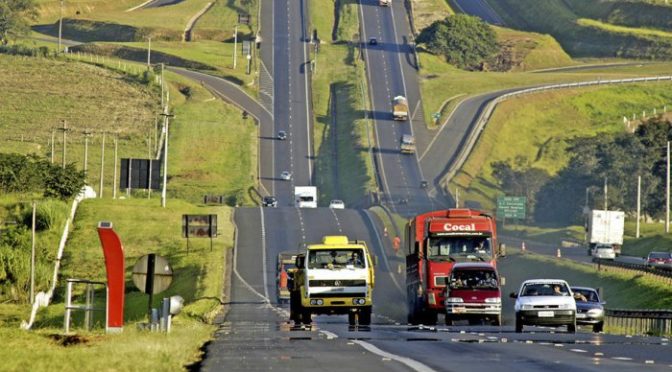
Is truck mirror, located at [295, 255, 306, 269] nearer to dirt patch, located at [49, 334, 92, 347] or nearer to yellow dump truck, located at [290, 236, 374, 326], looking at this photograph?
yellow dump truck, located at [290, 236, 374, 326]

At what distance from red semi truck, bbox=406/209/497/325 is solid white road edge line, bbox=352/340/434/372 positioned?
73.7 ft

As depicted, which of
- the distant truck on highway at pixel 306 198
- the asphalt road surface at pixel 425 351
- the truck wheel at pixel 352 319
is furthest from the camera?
the distant truck on highway at pixel 306 198

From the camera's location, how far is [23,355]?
27.9 metres

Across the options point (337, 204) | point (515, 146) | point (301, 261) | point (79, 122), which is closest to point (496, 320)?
point (301, 261)

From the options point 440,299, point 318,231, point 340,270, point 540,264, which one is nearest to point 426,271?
point 440,299

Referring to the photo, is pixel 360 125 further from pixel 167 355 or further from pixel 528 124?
pixel 167 355

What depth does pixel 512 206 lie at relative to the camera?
144500 millimetres

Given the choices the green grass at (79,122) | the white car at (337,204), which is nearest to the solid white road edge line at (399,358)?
the white car at (337,204)

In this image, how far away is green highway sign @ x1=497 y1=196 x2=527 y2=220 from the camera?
144 metres

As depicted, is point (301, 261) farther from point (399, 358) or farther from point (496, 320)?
point (399, 358)

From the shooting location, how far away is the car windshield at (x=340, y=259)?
180ft

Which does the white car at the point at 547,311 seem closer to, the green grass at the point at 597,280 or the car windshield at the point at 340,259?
Answer: the car windshield at the point at 340,259

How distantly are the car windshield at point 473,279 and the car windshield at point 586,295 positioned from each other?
4.75 meters

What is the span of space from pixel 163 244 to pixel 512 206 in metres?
44.6
